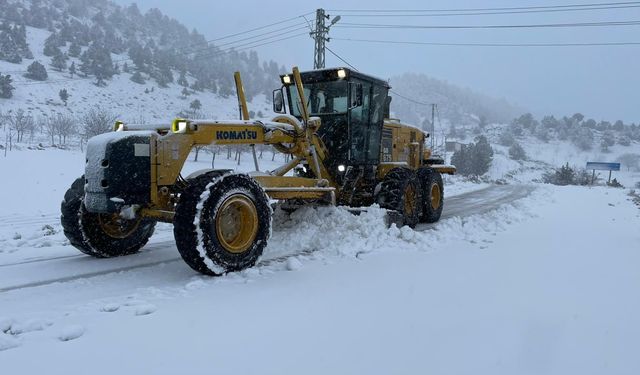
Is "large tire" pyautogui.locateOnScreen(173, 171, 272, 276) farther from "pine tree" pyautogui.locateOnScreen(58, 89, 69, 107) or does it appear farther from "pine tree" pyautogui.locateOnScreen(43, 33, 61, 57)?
"pine tree" pyautogui.locateOnScreen(43, 33, 61, 57)

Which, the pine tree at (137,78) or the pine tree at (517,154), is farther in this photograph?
the pine tree at (517,154)

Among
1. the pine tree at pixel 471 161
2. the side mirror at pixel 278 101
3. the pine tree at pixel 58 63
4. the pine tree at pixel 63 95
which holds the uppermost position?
the pine tree at pixel 58 63

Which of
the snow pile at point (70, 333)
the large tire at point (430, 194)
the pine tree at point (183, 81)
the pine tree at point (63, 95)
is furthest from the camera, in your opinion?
the pine tree at point (183, 81)

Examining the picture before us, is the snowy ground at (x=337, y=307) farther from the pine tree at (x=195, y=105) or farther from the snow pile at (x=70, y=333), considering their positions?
the pine tree at (x=195, y=105)

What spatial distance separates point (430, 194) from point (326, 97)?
306 centimetres

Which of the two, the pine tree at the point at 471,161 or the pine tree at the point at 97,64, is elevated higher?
the pine tree at the point at 97,64

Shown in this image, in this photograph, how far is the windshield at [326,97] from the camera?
791 centimetres

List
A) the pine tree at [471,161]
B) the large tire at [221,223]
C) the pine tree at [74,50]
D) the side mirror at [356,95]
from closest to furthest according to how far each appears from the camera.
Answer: the large tire at [221,223], the side mirror at [356,95], the pine tree at [471,161], the pine tree at [74,50]

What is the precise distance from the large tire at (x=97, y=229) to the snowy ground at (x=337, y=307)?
19 centimetres

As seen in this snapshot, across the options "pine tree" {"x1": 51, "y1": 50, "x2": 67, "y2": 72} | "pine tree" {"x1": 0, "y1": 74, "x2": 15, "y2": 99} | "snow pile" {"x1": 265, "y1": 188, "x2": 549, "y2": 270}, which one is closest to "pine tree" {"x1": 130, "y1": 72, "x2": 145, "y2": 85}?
"pine tree" {"x1": 51, "y1": 50, "x2": 67, "y2": 72}

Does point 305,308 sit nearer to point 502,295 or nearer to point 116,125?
point 502,295

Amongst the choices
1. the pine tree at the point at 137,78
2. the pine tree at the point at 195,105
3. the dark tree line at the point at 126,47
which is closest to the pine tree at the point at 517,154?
the dark tree line at the point at 126,47

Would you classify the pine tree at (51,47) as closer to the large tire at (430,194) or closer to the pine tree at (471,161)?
the pine tree at (471,161)

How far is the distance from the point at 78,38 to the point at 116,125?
92537mm
